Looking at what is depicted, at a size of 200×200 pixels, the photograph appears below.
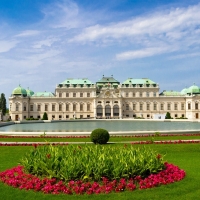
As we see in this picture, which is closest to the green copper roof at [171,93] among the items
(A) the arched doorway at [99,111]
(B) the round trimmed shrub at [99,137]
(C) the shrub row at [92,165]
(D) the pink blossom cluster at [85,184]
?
(A) the arched doorway at [99,111]

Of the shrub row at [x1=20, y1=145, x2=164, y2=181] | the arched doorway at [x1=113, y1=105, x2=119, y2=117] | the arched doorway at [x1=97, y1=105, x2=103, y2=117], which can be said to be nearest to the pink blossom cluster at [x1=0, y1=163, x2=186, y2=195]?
the shrub row at [x1=20, y1=145, x2=164, y2=181]

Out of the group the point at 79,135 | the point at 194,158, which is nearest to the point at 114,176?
the point at 194,158

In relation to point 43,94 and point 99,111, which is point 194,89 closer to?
point 99,111

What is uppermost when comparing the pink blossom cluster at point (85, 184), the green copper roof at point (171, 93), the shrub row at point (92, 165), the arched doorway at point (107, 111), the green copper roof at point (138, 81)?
the green copper roof at point (138, 81)

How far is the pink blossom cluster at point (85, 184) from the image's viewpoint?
26.5ft

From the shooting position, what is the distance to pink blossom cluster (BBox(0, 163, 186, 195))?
806cm

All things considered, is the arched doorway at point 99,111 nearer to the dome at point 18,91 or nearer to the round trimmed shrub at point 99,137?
the dome at point 18,91

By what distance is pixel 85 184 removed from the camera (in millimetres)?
8211

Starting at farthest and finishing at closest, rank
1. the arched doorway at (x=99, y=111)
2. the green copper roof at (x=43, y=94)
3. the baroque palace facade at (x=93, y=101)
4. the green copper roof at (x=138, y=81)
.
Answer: the green copper roof at (x=43, y=94) < the green copper roof at (x=138, y=81) < the baroque palace facade at (x=93, y=101) < the arched doorway at (x=99, y=111)

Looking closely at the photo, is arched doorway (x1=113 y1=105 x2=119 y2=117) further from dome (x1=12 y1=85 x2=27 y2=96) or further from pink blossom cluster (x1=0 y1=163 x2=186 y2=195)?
pink blossom cluster (x1=0 y1=163 x2=186 y2=195)

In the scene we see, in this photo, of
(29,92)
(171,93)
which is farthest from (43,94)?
(171,93)

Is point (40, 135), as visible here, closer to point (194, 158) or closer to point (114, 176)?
point (194, 158)

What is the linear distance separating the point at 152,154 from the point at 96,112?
80.5 metres

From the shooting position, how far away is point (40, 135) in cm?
2473
